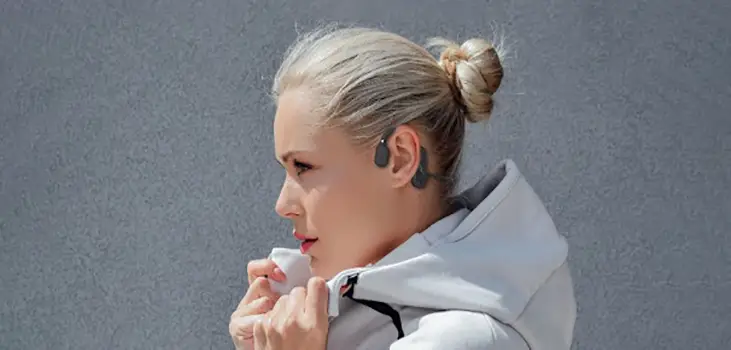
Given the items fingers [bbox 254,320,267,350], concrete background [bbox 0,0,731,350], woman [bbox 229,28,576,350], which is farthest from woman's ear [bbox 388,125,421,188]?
concrete background [bbox 0,0,731,350]

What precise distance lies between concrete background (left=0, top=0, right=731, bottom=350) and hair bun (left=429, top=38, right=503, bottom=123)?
0.81m

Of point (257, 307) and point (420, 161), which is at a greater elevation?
point (420, 161)

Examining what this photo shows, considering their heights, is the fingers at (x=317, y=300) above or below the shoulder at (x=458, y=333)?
above

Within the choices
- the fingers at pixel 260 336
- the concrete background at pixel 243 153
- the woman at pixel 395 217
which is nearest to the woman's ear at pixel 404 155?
the woman at pixel 395 217

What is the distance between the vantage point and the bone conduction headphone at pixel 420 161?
143cm

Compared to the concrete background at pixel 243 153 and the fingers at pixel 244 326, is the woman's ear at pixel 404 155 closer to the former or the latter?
the fingers at pixel 244 326

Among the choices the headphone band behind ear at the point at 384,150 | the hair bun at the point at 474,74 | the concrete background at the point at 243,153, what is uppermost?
the hair bun at the point at 474,74

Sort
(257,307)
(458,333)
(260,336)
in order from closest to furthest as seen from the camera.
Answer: (458,333) → (260,336) → (257,307)

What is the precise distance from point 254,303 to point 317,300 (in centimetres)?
20

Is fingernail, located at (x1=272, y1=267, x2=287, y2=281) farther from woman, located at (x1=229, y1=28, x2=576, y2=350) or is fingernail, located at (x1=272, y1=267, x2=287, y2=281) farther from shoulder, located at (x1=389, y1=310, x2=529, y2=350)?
shoulder, located at (x1=389, y1=310, x2=529, y2=350)

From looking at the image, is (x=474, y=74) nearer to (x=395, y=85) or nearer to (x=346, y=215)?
(x=395, y=85)

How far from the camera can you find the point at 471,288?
4.58ft

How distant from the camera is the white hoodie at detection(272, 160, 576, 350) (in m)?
1.37

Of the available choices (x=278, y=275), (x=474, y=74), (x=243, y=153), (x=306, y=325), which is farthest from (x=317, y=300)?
(x=243, y=153)
